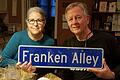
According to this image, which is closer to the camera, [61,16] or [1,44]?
[1,44]

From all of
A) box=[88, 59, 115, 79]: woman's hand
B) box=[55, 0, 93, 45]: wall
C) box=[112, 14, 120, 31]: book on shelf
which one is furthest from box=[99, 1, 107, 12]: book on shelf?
box=[88, 59, 115, 79]: woman's hand

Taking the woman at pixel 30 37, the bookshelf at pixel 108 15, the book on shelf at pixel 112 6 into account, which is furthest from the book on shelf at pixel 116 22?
the woman at pixel 30 37

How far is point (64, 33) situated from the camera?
489 centimetres

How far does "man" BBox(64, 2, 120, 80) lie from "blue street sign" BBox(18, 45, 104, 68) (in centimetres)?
33

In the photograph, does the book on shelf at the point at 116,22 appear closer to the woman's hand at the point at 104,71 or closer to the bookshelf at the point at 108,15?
the bookshelf at the point at 108,15

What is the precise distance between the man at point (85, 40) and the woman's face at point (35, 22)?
9.3 inches

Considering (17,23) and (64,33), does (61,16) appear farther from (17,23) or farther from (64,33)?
(17,23)

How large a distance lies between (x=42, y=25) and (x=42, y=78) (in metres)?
0.52

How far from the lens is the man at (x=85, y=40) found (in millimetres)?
1748

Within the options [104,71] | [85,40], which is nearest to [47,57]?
[104,71]

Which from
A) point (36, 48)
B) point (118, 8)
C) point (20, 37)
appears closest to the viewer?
point (36, 48)

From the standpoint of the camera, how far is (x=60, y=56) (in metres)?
1.38

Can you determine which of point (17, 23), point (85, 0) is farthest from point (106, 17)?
point (17, 23)

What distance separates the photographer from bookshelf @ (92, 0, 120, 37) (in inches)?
186
